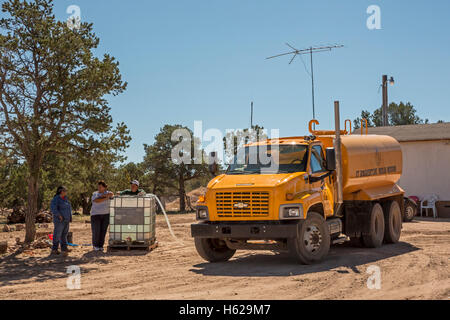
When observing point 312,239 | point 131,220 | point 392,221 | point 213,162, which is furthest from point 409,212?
point 213,162

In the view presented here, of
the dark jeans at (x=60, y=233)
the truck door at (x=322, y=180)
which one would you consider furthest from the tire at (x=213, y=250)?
the dark jeans at (x=60, y=233)

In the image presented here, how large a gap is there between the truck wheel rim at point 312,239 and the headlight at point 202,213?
7.14 ft

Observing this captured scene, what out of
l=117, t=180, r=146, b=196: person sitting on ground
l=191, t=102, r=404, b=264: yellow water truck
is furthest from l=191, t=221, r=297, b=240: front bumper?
l=117, t=180, r=146, b=196: person sitting on ground

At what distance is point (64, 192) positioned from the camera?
14.8 m

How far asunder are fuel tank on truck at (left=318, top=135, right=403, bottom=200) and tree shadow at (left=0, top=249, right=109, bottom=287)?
6442 mm

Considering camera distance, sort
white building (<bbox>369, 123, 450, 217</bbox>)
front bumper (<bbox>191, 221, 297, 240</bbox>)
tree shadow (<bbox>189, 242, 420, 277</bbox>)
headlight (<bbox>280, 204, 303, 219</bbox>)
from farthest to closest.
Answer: white building (<bbox>369, 123, 450, 217</bbox>), headlight (<bbox>280, 204, 303, 219</bbox>), front bumper (<bbox>191, 221, 297, 240</bbox>), tree shadow (<bbox>189, 242, 420, 277</bbox>)

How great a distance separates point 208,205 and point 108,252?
4.52 metres

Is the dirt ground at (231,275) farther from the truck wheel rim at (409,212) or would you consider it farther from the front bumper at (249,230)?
the truck wheel rim at (409,212)

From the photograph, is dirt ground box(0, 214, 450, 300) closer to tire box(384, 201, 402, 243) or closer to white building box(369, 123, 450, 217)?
tire box(384, 201, 402, 243)

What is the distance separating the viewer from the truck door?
12.6 meters

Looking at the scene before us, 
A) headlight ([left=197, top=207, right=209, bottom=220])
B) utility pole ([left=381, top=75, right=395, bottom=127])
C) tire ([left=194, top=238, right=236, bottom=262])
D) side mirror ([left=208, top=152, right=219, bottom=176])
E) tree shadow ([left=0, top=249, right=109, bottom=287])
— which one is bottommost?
tree shadow ([left=0, top=249, right=109, bottom=287])

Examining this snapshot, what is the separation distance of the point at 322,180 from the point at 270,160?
1301 mm

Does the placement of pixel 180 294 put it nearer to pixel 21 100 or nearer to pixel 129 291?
pixel 129 291

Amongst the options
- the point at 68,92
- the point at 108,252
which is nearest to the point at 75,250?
the point at 108,252
